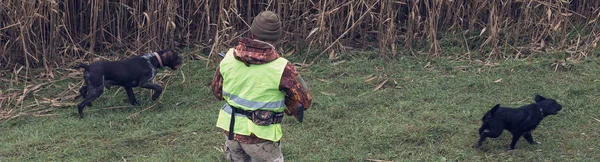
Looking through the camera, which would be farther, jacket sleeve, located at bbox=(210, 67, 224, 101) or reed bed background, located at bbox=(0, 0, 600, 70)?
reed bed background, located at bbox=(0, 0, 600, 70)

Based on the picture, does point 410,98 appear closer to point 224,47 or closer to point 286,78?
point 224,47

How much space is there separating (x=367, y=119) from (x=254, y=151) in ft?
7.88

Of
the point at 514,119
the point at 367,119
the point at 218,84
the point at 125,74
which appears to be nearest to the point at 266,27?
the point at 218,84

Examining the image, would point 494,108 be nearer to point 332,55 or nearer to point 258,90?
point 258,90

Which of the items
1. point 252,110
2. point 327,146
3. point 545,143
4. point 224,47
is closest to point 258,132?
point 252,110

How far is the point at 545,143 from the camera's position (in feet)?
20.0

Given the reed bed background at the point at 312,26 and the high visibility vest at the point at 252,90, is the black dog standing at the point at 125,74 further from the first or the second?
the high visibility vest at the point at 252,90

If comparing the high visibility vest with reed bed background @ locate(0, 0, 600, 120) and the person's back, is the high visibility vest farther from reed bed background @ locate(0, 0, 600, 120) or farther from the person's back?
reed bed background @ locate(0, 0, 600, 120)

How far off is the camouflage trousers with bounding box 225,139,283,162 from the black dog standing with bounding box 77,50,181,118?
9.34 feet

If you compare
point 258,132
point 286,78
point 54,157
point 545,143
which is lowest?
point 54,157

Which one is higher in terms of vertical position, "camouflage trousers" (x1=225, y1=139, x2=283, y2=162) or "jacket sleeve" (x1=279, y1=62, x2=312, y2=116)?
"jacket sleeve" (x1=279, y1=62, x2=312, y2=116)

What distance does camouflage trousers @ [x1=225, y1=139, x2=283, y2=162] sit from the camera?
456 cm

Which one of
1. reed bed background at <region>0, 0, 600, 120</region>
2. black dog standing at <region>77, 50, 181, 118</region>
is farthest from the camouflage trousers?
reed bed background at <region>0, 0, 600, 120</region>

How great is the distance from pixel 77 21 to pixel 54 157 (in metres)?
2.81
